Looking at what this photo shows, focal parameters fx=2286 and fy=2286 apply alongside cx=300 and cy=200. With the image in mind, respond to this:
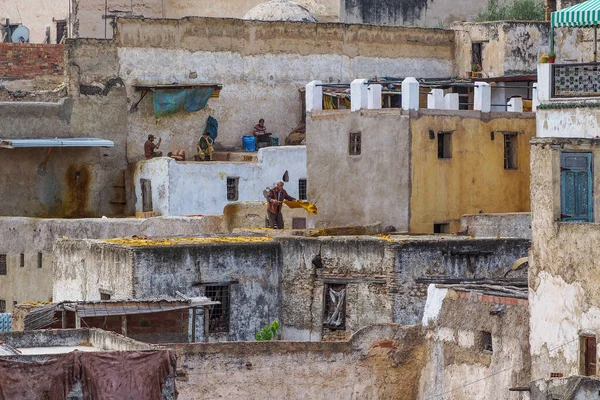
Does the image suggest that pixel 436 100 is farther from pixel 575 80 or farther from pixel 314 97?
pixel 575 80

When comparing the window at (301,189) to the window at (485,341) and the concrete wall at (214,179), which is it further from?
the window at (485,341)

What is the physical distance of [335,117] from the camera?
138ft

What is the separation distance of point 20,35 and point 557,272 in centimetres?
2914

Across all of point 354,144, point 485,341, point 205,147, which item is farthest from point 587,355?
point 205,147

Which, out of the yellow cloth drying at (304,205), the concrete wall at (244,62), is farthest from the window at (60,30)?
the yellow cloth drying at (304,205)

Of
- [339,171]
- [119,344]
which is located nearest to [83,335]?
[119,344]

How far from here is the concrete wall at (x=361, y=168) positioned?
134 ft

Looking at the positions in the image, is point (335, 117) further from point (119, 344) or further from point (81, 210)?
point (119, 344)

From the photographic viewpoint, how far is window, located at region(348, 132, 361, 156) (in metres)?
41.5

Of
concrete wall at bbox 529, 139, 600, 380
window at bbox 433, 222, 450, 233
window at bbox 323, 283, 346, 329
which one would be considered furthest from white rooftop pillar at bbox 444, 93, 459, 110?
concrete wall at bbox 529, 139, 600, 380

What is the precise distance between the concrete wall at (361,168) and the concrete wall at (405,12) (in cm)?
1243

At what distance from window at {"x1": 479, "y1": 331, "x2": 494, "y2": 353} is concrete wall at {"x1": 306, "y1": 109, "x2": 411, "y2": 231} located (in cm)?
844

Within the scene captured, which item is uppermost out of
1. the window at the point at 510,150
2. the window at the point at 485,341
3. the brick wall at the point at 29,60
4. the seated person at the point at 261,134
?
the brick wall at the point at 29,60

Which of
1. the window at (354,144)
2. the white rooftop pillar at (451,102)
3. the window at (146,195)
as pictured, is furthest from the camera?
the window at (146,195)
